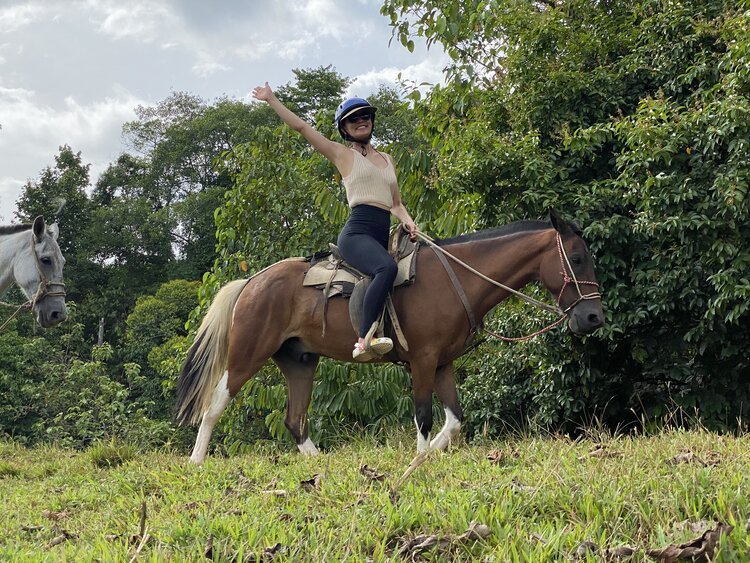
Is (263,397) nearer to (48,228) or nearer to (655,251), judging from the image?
(48,228)

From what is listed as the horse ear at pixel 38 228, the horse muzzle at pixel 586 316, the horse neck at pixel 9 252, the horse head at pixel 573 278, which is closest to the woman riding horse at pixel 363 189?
the horse head at pixel 573 278

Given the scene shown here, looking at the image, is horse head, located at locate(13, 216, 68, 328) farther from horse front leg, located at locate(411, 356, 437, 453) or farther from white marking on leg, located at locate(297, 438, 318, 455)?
horse front leg, located at locate(411, 356, 437, 453)

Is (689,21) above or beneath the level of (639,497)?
above

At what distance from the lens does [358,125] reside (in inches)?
250

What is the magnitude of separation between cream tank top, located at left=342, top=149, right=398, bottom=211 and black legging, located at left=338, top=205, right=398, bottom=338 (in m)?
0.07

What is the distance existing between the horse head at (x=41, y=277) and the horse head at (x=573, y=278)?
5.24 m

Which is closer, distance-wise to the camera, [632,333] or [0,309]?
[632,333]

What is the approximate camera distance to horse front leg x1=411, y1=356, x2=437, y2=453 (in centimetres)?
596

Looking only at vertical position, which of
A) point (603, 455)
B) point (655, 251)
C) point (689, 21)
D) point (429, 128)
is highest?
point (689, 21)

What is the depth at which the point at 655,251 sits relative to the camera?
8.18 meters

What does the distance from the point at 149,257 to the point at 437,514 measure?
1600 inches

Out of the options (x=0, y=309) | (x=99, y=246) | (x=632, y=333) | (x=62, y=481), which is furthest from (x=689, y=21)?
(x=99, y=246)

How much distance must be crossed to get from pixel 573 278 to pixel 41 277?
5.58 meters

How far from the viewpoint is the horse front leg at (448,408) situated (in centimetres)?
598
